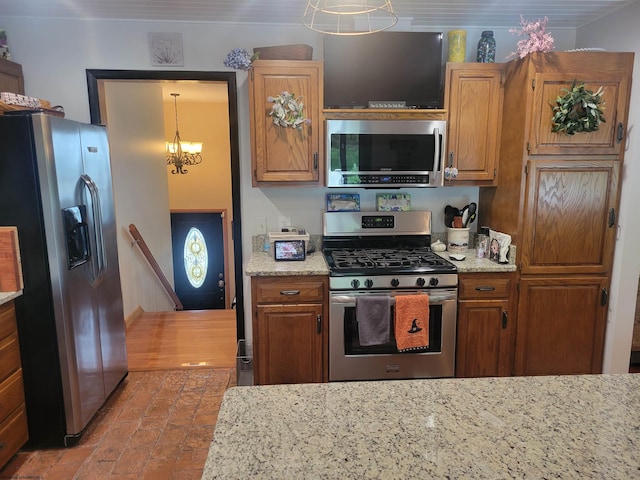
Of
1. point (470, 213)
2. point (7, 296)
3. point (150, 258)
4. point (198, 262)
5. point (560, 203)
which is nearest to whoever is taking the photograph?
point (7, 296)

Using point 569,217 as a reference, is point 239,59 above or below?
above

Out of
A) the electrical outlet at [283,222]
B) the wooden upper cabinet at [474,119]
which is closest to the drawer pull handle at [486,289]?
the wooden upper cabinet at [474,119]

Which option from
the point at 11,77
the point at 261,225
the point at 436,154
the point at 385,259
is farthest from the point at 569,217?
the point at 11,77

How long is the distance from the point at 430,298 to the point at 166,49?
96.7 inches

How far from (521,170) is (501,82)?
633 mm

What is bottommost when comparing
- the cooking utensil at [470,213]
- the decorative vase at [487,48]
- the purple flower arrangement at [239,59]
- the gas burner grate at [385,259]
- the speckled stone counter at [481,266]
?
the speckled stone counter at [481,266]

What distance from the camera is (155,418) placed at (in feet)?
8.73

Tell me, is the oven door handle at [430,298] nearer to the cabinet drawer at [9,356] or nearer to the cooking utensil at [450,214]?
the cooking utensil at [450,214]

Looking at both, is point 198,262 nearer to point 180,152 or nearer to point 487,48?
point 180,152

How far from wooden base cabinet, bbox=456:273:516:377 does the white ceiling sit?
172 cm

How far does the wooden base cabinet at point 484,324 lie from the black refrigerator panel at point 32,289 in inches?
92.7

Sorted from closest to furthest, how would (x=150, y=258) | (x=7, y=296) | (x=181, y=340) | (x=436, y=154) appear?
1. (x=7, y=296)
2. (x=436, y=154)
3. (x=181, y=340)
4. (x=150, y=258)

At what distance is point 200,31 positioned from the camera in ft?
9.87

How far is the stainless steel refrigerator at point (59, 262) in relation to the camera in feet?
6.78
